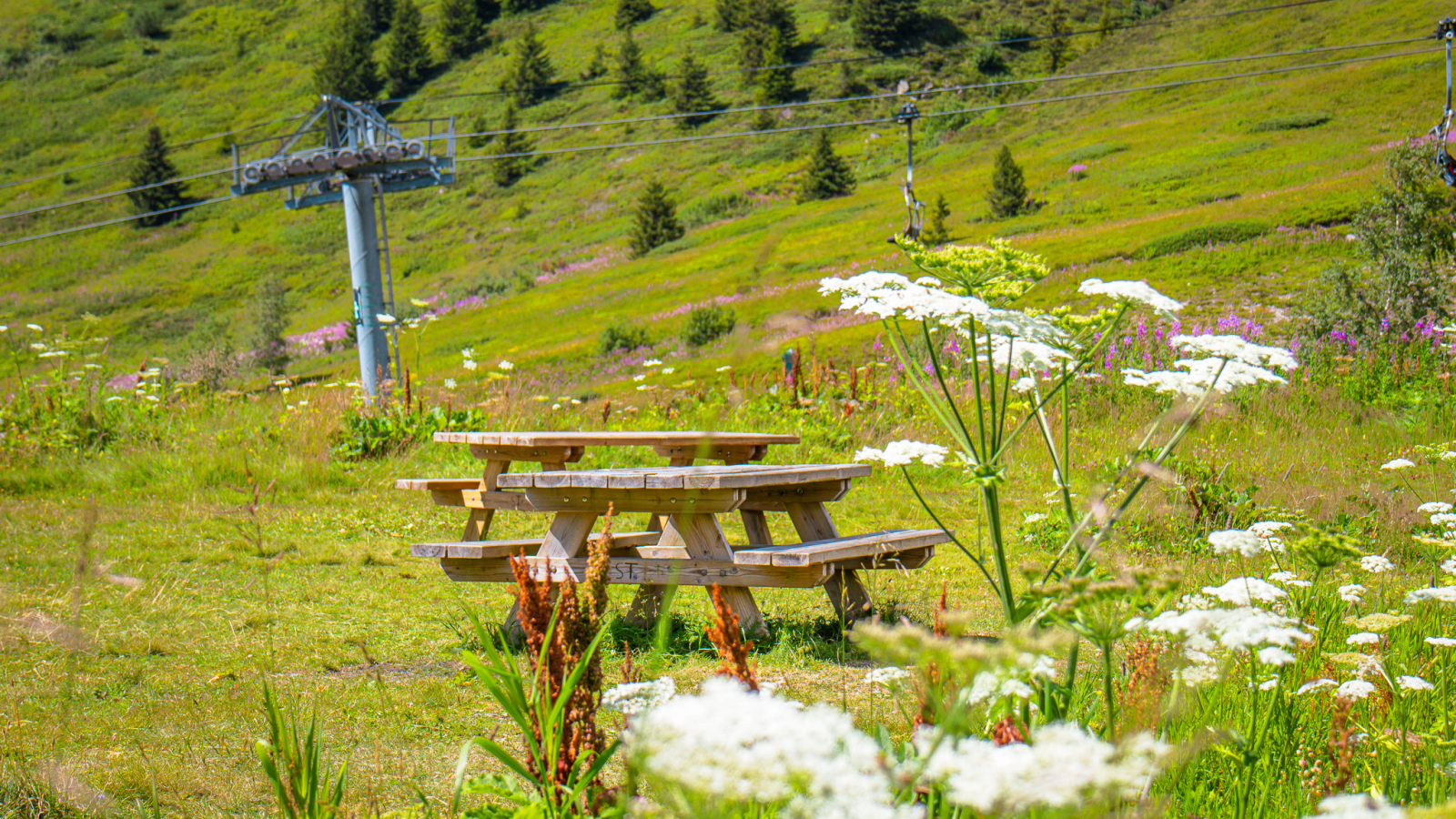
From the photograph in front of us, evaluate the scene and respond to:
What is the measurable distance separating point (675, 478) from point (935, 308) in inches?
78.5

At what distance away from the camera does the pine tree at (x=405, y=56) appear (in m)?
66.2

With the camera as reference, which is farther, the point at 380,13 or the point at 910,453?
the point at 380,13

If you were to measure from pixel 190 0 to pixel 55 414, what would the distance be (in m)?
84.1

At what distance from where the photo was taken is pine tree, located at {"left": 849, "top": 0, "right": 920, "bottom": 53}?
52156mm

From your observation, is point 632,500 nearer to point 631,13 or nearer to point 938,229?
point 938,229

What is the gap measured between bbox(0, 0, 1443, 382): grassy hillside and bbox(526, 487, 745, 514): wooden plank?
6.95 ft

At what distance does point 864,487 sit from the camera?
7590 millimetres

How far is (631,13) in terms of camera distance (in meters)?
66.8

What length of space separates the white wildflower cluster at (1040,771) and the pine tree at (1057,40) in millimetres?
50622

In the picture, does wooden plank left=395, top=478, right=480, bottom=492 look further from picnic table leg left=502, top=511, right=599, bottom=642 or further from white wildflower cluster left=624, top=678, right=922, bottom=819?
white wildflower cluster left=624, top=678, right=922, bottom=819

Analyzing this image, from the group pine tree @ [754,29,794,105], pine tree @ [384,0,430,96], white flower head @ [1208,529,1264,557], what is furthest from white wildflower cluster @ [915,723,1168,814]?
pine tree @ [384,0,430,96]

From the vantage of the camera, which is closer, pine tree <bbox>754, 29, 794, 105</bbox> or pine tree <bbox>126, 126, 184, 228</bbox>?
pine tree <bbox>126, 126, 184, 228</bbox>

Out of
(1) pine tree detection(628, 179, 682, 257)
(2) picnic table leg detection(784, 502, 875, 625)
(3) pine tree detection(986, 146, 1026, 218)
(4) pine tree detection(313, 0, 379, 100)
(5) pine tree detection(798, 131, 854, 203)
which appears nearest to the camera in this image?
(2) picnic table leg detection(784, 502, 875, 625)

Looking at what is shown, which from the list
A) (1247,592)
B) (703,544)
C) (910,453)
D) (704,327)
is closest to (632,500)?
(703,544)
